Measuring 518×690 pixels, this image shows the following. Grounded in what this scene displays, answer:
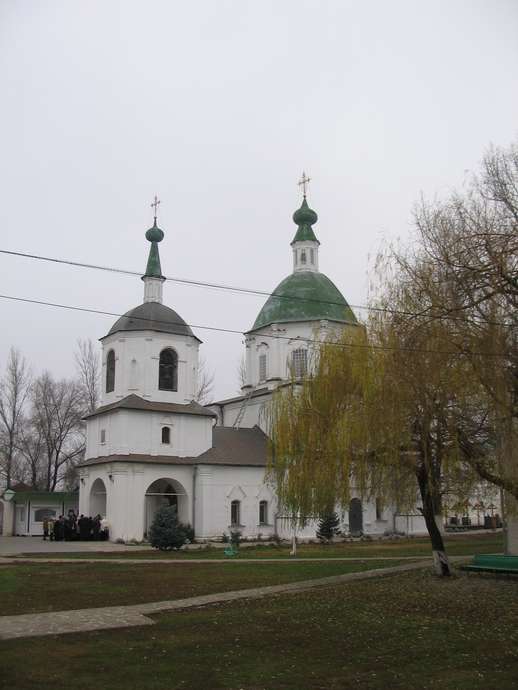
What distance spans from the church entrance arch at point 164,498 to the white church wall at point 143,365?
14.8 ft

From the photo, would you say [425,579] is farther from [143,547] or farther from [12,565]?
[143,547]

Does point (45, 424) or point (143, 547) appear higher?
point (45, 424)

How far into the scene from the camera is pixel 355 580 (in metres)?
18.5

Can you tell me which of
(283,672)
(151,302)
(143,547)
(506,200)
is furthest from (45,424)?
(283,672)

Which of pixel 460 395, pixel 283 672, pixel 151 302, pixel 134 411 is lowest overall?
pixel 283 672

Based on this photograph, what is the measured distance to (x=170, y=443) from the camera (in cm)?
3828

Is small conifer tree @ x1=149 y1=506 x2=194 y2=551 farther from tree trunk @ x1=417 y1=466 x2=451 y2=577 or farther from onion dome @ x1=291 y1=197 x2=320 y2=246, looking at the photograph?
onion dome @ x1=291 y1=197 x2=320 y2=246

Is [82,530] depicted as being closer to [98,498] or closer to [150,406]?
[98,498]

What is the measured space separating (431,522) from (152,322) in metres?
24.7

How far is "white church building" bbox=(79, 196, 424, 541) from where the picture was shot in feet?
121

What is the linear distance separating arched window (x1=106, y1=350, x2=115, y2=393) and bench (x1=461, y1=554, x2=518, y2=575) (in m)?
25.5

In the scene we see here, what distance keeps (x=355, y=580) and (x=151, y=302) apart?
25.4 m

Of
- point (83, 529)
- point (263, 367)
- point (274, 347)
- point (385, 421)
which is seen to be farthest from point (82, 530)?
point (385, 421)

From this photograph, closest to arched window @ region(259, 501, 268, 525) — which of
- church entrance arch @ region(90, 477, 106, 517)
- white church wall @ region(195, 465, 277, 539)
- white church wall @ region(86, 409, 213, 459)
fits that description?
white church wall @ region(195, 465, 277, 539)
